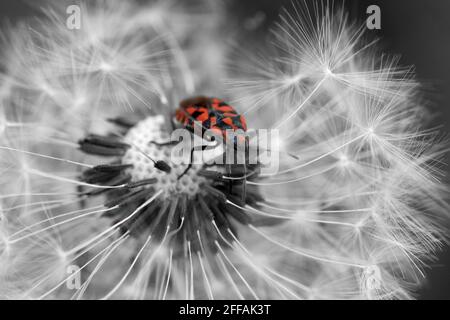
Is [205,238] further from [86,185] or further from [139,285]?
[86,185]

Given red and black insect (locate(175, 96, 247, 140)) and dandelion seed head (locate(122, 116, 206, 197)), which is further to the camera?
dandelion seed head (locate(122, 116, 206, 197))

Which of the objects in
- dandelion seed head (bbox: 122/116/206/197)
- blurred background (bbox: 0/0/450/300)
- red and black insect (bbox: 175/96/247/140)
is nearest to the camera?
red and black insect (bbox: 175/96/247/140)

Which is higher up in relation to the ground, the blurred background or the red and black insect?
the blurred background

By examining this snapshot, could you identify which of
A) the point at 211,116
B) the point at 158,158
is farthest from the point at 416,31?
the point at 158,158

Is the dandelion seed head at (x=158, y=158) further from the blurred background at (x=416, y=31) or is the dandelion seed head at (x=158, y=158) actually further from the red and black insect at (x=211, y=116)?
the blurred background at (x=416, y=31)

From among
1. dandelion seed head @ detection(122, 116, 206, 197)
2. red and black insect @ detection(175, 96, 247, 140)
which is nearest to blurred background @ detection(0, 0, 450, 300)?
red and black insect @ detection(175, 96, 247, 140)

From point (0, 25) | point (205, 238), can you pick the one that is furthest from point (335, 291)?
point (0, 25)

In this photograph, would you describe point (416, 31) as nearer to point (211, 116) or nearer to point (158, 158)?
point (211, 116)

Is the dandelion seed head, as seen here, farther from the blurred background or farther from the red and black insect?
the blurred background

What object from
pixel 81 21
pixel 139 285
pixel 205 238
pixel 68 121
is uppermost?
pixel 81 21
